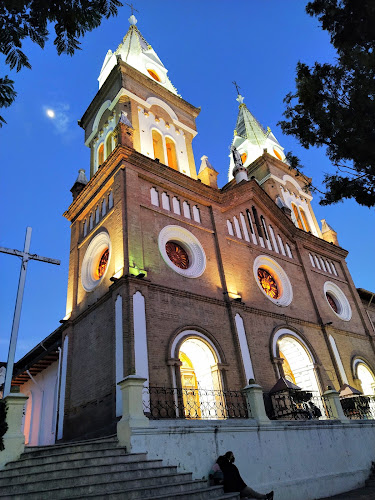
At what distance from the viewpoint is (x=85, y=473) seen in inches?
273

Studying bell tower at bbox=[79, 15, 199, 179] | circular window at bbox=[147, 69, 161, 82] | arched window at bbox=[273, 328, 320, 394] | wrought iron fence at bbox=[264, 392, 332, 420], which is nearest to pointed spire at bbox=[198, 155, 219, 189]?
bell tower at bbox=[79, 15, 199, 179]

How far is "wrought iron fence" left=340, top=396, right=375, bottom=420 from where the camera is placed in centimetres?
1477

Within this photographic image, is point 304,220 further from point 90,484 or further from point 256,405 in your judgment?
point 90,484

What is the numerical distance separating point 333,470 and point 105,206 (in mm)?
12441

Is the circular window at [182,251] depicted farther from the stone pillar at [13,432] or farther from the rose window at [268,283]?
the stone pillar at [13,432]

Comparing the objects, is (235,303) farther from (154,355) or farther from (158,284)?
(154,355)

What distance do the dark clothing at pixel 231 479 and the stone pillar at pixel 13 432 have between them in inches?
182

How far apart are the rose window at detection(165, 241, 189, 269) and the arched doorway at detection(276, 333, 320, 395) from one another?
217 inches

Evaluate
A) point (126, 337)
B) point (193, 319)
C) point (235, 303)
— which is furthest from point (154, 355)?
point (235, 303)

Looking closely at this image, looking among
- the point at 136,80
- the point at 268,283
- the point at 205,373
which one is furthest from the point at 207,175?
the point at 205,373

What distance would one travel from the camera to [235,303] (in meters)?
14.6

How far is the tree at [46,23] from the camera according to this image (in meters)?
5.36

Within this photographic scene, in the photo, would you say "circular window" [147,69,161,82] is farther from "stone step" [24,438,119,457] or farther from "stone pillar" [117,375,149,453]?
"stone step" [24,438,119,457]

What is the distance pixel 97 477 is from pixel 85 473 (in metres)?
0.39
